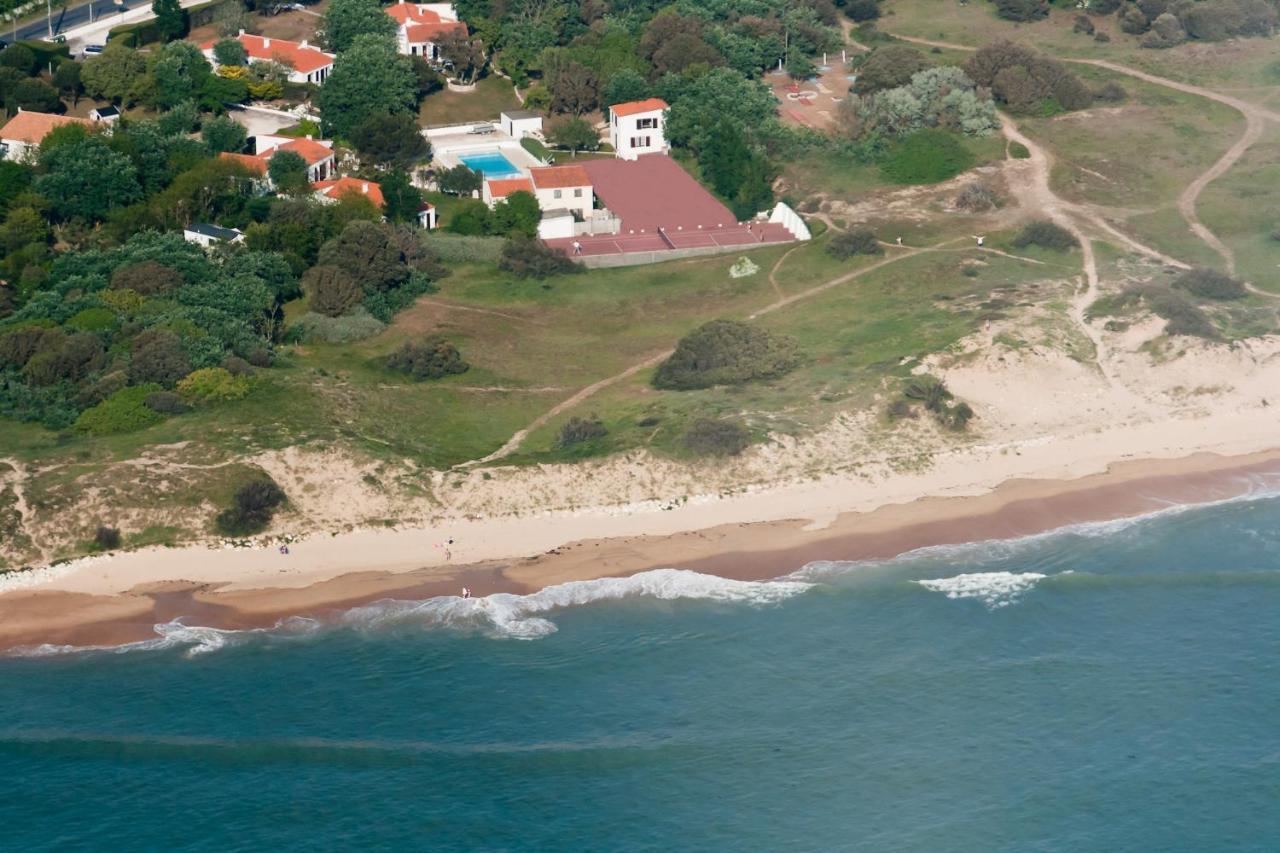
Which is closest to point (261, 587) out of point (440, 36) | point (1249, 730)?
point (1249, 730)

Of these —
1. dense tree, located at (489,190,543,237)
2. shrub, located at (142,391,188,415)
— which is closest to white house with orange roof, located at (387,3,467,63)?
dense tree, located at (489,190,543,237)

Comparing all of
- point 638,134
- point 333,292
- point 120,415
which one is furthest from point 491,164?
point 120,415

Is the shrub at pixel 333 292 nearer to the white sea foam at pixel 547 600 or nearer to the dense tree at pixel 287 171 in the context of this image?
the dense tree at pixel 287 171

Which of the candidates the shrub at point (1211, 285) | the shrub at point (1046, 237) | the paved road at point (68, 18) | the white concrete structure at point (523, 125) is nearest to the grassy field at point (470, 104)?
the white concrete structure at point (523, 125)

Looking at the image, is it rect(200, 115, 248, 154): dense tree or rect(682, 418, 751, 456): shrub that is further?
rect(200, 115, 248, 154): dense tree

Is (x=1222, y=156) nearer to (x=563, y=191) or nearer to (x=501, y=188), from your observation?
(x=563, y=191)

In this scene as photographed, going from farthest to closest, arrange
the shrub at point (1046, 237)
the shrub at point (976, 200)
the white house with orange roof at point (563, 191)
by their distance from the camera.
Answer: the white house with orange roof at point (563, 191) → the shrub at point (976, 200) → the shrub at point (1046, 237)

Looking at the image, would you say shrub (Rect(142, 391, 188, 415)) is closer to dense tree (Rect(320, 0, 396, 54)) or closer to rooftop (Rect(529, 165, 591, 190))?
rooftop (Rect(529, 165, 591, 190))
